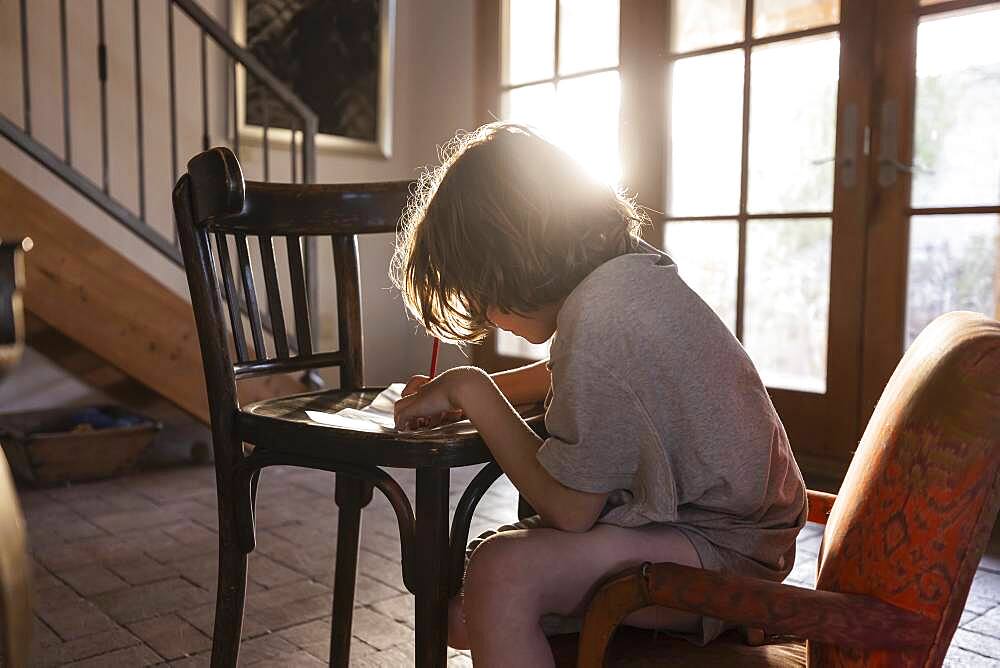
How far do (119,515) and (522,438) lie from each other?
2109mm

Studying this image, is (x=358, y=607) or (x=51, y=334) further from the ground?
(x=51, y=334)

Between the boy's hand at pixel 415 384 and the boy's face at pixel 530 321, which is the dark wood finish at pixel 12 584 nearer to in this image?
the boy's face at pixel 530 321

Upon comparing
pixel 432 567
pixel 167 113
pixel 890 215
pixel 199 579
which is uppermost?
pixel 167 113

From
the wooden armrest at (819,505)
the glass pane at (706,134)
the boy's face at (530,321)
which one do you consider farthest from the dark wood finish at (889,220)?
the boy's face at (530,321)

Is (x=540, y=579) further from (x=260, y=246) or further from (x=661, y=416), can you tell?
(x=260, y=246)

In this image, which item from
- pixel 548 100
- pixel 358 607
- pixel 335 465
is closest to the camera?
pixel 335 465

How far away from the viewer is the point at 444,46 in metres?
4.62

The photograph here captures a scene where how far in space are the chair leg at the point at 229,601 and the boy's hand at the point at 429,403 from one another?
13.2 inches

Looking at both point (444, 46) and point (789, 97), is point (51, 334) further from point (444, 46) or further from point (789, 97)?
point (789, 97)

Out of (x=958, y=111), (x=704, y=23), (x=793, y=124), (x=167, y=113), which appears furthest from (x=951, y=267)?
(x=167, y=113)

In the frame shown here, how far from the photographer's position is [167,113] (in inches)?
154

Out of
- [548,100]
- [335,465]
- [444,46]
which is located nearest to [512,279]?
[335,465]

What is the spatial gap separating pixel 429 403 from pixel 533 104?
11.5 feet

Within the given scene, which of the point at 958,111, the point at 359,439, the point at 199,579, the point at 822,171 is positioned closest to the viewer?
the point at 359,439
